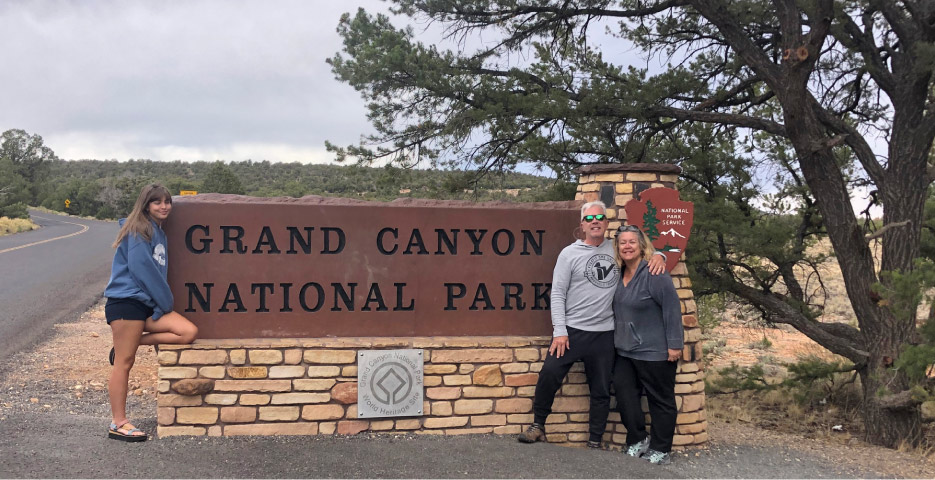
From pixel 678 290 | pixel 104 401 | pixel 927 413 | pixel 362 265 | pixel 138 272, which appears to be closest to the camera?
pixel 138 272

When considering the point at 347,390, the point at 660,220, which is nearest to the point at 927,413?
the point at 660,220

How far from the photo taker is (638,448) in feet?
15.9

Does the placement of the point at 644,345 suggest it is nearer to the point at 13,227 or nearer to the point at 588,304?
the point at 588,304

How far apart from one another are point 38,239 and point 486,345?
25.2 metres

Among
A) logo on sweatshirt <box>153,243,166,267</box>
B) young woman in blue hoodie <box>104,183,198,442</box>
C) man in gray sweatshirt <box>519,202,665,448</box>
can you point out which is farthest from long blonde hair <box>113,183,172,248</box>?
man in gray sweatshirt <box>519,202,665,448</box>

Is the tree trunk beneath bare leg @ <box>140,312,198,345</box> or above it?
beneath

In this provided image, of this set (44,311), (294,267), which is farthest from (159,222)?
(44,311)

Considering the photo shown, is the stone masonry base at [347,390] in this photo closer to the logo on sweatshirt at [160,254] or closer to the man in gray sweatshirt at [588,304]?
the man in gray sweatshirt at [588,304]

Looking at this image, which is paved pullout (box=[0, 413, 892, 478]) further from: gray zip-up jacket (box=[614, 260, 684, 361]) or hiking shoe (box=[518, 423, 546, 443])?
gray zip-up jacket (box=[614, 260, 684, 361])

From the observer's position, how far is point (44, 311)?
1088 cm

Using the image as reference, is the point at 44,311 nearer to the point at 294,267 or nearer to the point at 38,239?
the point at 294,267

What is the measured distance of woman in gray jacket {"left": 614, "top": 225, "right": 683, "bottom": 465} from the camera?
4566 mm

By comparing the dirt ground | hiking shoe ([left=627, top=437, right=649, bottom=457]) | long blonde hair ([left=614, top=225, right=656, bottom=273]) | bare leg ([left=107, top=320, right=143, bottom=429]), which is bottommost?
the dirt ground

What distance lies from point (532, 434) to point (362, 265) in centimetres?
173
